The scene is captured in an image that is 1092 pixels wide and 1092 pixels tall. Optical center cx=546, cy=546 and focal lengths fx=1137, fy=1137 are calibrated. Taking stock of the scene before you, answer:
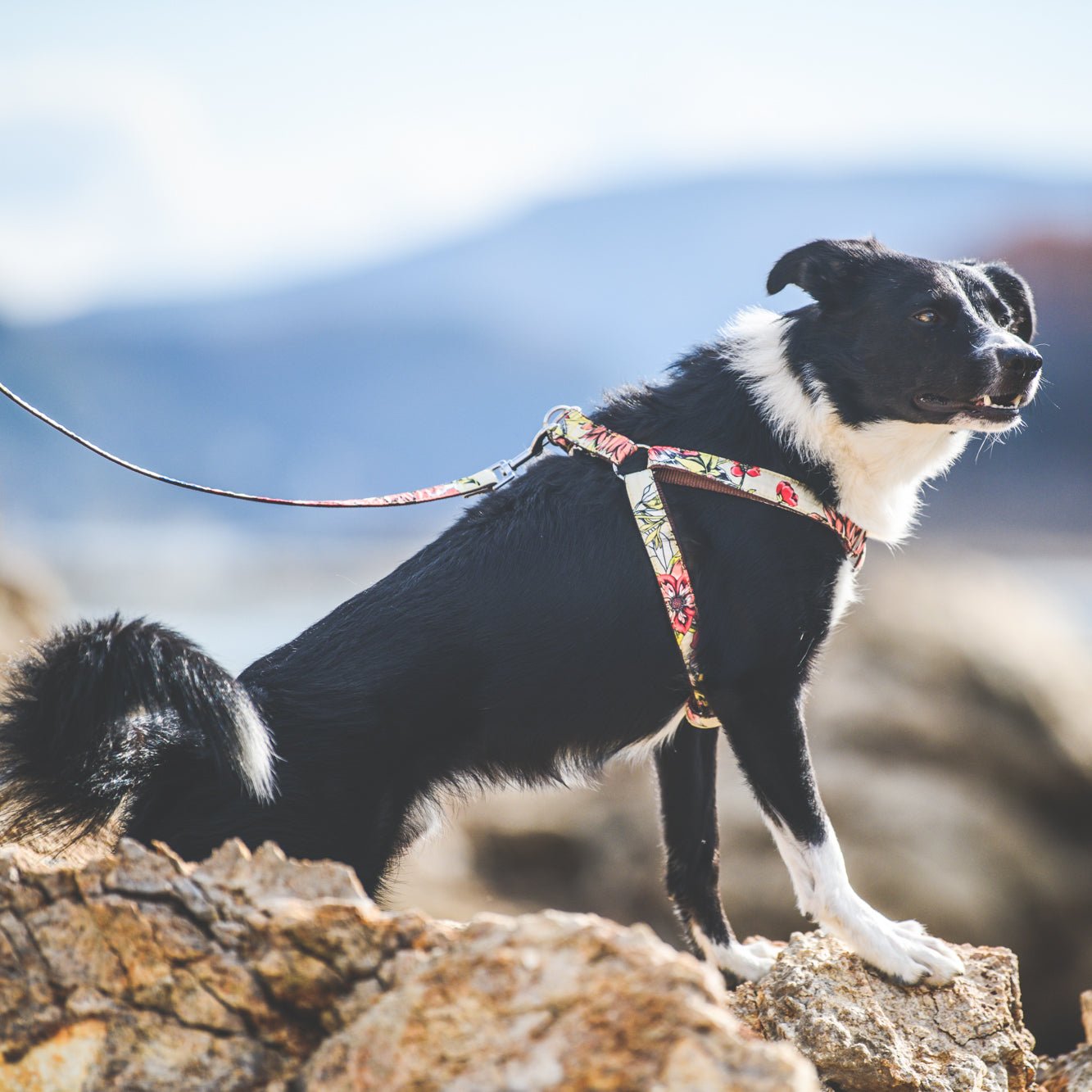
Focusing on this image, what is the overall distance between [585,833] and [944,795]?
2.06 metres

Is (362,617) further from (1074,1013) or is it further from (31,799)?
(1074,1013)

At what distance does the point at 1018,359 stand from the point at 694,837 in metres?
1.51

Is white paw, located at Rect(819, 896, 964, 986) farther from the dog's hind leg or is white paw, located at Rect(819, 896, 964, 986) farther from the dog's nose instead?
the dog's nose

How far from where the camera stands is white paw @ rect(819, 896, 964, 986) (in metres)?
2.63

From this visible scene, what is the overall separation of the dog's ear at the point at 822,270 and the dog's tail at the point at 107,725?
177 cm

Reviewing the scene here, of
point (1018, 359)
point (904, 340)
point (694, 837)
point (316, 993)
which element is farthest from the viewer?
point (694, 837)

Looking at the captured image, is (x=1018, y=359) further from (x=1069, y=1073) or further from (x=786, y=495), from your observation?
(x=1069, y=1073)

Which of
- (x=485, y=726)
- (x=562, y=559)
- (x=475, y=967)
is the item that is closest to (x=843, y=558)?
(x=562, y=559)

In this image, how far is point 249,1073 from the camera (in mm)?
1727

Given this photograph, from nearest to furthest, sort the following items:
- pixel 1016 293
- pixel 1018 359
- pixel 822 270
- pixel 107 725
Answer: pixel 107 725, pixel 1018 359, pixel 822 270, pixel 1016 293

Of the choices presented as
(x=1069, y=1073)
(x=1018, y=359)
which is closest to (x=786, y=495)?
(x=1018, y=359)

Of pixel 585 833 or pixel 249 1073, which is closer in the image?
pixel 249 1073

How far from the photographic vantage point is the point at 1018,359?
2773 millimetres

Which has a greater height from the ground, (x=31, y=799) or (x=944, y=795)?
(x=31, y=799)
